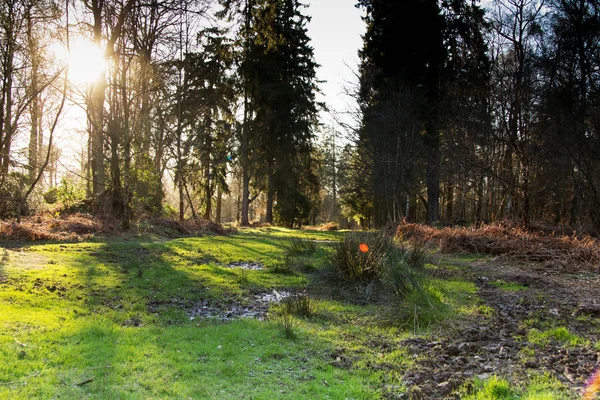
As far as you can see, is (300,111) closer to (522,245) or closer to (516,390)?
(522,245)

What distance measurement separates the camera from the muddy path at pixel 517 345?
3.35 metres

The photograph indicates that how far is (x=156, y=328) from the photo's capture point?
4.56 m

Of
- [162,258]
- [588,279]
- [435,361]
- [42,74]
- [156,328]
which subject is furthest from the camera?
[42,74]

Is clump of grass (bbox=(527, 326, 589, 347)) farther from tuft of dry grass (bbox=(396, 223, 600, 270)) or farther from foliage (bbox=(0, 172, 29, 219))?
foliage (bbox=(0, 172, 29, 219))

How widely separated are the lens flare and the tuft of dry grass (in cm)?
601

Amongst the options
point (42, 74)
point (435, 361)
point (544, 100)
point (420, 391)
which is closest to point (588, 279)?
point (435, 361)

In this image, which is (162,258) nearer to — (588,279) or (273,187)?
(588,279)

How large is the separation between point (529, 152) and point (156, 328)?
1377 centimetres

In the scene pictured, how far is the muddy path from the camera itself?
335 centimetres

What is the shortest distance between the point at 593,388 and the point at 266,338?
9.78ft

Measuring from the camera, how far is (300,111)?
2484 cm

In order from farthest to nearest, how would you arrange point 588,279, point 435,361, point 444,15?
point 444,15
point 588,279
point 435,361

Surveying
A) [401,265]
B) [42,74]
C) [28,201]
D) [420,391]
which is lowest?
[420,391]

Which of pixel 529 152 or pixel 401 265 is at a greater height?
pixel 529 152
